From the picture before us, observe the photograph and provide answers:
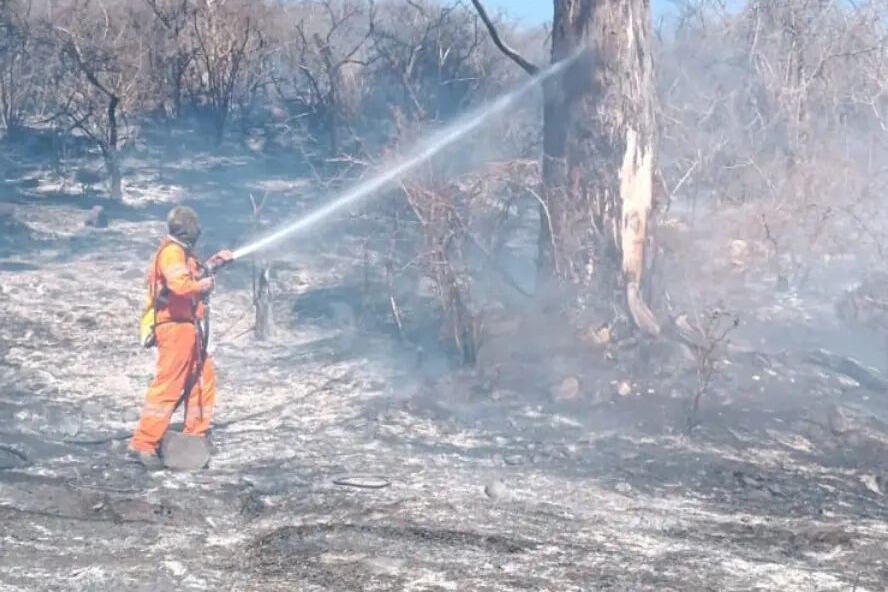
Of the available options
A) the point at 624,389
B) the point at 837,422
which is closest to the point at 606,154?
the point at 624,389

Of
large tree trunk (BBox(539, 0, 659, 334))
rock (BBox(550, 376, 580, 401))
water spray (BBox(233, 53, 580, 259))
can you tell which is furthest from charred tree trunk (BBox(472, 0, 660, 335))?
rock (BBox(550, 376, 580, 401))

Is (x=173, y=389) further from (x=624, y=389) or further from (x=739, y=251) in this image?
(x=739, y=251)

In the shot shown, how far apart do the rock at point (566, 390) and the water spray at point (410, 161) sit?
207 cm

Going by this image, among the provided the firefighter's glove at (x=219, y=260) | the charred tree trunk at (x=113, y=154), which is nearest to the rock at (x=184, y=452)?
the firefighter's glove at (x=219, y=260)

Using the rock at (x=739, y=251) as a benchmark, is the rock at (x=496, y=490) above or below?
below

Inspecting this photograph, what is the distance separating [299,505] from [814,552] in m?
2.30

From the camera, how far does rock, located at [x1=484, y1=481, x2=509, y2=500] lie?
5.41 meters

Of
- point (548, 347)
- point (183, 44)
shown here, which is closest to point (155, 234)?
point (183, 44)

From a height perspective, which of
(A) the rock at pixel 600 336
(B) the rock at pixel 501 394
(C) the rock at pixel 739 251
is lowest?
(B) the rock at pixel 501 394

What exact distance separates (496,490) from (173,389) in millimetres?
1833

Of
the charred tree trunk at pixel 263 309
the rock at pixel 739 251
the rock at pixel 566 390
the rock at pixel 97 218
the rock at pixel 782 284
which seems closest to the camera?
the rock at pixel 566 390

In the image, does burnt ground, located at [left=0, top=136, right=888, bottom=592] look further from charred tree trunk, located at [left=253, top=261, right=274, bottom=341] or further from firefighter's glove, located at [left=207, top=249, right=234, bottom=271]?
firefighter's glove, located at [left=207, top=249, right=234, bottom=271]

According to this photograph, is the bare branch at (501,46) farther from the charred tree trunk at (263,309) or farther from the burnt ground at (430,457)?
the charred tree trunk at (263,309)

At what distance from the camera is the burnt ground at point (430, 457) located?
4527mm
